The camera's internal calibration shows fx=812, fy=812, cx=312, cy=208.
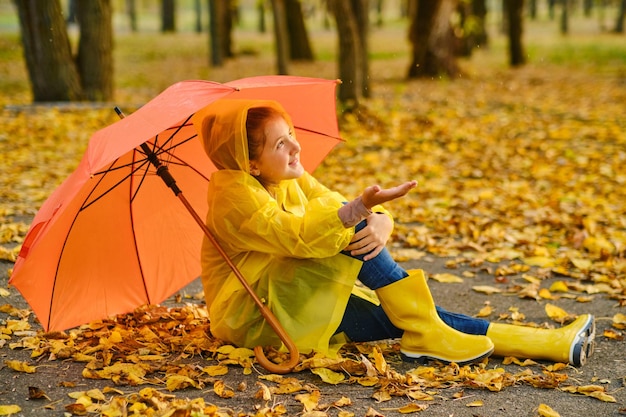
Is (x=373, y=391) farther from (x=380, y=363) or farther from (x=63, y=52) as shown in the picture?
(x=63, y=52)

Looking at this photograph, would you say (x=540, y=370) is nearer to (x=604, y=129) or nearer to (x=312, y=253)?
(x=312, y=253)

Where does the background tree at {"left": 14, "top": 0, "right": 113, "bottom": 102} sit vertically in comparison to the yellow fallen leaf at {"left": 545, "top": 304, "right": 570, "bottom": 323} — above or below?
above

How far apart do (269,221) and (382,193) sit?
45cm

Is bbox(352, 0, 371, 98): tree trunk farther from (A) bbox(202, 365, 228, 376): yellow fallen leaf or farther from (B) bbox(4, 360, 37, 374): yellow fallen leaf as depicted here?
(B) bbox(4, 360, 37, 374): yellow fallen leaf

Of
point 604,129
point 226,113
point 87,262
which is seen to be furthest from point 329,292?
point 604,129

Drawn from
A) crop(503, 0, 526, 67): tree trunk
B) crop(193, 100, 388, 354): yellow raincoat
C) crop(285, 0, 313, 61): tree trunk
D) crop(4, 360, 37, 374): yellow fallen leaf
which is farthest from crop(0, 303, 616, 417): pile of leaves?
crop(285, 0, 313, 61): tree trunk

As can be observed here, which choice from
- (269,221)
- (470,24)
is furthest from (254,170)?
(470,24)

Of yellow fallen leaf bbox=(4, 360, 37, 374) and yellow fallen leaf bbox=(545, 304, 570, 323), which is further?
yellow fallen leaf bbox=(545, 304, 570, 323)

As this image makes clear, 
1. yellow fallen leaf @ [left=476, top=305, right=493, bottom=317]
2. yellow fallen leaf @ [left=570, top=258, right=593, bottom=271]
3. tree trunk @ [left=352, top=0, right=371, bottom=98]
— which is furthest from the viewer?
tree trunk @ [left=352, top=0, right=371, bottom=98]

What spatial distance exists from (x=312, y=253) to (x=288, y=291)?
326mm

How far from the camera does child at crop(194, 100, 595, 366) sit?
299 centimetres

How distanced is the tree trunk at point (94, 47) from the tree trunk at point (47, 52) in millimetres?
157

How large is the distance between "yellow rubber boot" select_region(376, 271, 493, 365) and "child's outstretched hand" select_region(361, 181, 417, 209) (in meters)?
0.45

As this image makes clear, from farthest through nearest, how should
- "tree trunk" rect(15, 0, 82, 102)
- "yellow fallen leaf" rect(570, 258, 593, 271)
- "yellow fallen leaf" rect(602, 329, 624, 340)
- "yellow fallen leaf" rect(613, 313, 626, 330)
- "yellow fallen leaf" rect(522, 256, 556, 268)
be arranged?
"tree trunk" rect(15, 0, 82, 102) → "yellow fallen leaf" rect(522, 256, 556, 268) → "yellow fallen leaf" rect(570, 258, 593, 271) → "yellow fallen leaf" rect(613, 313, 626, 330) → "yellow fallen leaf" rect(602, 329, 624, 340)
